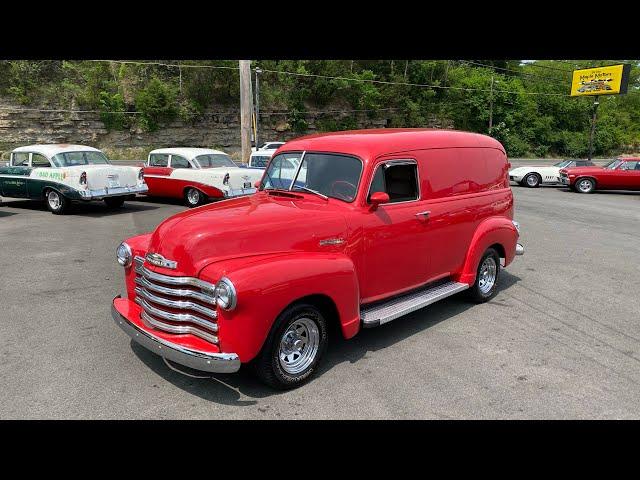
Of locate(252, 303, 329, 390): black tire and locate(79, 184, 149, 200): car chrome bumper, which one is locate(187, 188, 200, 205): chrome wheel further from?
locate(252, 303, 329, 390): black tire

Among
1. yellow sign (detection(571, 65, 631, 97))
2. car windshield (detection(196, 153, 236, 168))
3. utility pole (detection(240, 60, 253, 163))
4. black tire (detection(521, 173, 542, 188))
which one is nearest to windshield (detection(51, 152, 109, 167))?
car windshield (detection(196, 153, 236, 168))

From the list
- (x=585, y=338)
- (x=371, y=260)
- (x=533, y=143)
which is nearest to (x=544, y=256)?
(x=585, y=338)

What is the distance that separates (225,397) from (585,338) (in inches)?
148

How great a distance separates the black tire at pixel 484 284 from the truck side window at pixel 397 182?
60.8 inches

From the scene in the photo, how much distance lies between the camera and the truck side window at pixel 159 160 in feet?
47.2

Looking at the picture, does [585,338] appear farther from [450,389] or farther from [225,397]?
[225,397]

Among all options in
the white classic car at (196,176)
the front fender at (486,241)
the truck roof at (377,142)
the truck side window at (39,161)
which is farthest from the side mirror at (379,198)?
the truck side window at (39,161)

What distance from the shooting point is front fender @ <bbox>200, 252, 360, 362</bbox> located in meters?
3.35

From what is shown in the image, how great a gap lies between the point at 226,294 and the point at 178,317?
60 centimetres

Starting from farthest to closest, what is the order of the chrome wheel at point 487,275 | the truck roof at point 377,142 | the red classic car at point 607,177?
the red classic car at point 607,177 → the chrome wheel at point 487,275 → the truck roof at point 377,142

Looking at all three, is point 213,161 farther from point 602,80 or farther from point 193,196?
point 602,80

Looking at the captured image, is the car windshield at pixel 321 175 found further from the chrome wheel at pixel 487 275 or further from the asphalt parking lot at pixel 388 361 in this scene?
the chrome wheel at pixel 487 275

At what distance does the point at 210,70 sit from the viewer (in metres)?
39.2

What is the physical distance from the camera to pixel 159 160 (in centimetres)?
1455
